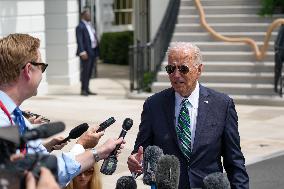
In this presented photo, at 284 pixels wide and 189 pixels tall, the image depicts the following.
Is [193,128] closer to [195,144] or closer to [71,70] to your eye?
[195,144]

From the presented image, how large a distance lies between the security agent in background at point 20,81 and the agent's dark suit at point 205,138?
1244mm

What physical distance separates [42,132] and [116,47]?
83.3ft

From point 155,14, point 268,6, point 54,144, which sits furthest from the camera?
point 155,14

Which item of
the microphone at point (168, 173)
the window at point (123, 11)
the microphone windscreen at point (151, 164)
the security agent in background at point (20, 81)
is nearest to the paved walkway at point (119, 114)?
the microphone windscreen at point (151, 164)

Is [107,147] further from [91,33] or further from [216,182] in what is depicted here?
[91,33]

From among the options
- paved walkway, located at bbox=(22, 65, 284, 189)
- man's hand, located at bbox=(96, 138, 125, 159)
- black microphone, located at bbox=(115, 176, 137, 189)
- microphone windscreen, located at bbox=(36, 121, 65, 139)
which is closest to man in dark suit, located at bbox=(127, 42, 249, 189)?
black microphone, located at bbox=(115, 176, 137, 189)

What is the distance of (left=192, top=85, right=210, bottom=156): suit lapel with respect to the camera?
475 centimetres

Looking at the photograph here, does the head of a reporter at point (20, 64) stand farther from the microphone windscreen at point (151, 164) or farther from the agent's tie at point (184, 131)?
the agent's tie at point (184, 131)

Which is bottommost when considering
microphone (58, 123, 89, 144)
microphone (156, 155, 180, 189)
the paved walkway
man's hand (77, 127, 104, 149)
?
the paved walkway

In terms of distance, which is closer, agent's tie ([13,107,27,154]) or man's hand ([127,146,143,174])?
agent's tie ([13,107,27,154])

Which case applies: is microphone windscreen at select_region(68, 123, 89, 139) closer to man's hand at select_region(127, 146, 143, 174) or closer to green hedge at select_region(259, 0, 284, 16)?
man's hand at select_region(127, 146, 143, 174)

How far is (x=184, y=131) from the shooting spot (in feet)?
15.8

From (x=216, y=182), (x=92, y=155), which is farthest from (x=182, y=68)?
(x=92, y=155)

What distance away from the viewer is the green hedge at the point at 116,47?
27834mm
